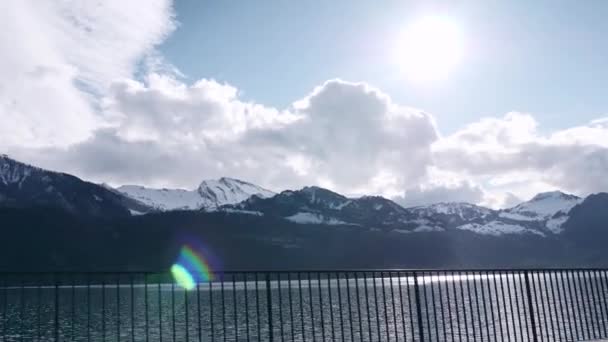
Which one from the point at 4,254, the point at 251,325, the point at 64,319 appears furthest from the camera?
the point at 4,254

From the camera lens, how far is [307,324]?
50250mm

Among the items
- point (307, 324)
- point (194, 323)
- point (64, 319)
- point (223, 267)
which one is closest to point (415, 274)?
point (307, 324)

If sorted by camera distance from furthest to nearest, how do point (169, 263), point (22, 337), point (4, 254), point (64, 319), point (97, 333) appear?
point (169, 263), point (4, 254), point (64, 319), point (97, 333), point (22, 337)

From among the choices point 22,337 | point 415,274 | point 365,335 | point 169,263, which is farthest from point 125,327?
point 169,263

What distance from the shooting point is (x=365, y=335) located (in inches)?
1751

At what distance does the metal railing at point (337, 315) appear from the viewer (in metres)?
9.59

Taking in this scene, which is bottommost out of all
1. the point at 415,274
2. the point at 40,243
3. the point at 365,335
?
the point at 365,335

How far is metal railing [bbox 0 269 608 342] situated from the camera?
9.59m

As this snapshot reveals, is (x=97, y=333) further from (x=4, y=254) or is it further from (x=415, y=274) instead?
(x=4, y=254)

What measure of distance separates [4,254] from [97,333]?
6106 inches

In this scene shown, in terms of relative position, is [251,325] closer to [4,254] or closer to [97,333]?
[97,333]

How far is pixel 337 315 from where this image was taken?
61000 millimetres

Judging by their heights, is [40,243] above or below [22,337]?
above

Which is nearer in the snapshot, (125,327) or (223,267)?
(125,327)
